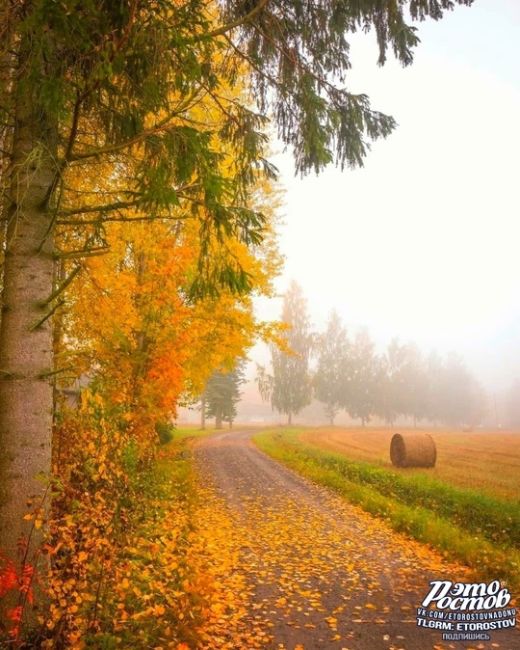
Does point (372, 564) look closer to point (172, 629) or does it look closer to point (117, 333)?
point (172, 629)

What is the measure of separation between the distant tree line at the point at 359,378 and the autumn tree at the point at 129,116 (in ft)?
116

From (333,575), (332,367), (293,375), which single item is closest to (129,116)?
(333,575)

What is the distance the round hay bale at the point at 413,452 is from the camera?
18.0 m

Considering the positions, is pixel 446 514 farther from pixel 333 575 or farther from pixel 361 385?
pixel 361 385

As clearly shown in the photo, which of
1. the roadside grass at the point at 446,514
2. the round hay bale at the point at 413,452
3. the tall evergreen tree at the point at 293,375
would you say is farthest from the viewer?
the tall evergreen tree at the point at 293,375

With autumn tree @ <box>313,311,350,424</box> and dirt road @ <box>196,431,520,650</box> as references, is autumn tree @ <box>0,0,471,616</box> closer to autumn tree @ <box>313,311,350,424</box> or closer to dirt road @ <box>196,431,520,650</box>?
dirt road @ <box>196,431,520,650</box>

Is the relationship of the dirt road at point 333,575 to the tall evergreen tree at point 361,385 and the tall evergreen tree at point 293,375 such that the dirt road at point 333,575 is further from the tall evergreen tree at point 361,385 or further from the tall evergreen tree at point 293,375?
the tall evergreen tree at point 361,385

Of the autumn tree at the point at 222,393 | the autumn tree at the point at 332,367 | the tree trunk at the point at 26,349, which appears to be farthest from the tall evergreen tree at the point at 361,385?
the tree trunk at the point at 26,349

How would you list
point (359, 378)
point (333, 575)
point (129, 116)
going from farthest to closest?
point (359, 378) < point (333, 575) < point (129, 116)

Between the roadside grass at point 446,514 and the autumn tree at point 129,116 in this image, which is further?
the roadside grass at point 446,514

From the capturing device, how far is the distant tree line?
46.9 meters

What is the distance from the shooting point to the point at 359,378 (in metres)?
57.9

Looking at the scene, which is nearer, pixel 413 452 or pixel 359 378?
pixel 413 452

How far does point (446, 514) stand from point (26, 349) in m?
9.96
